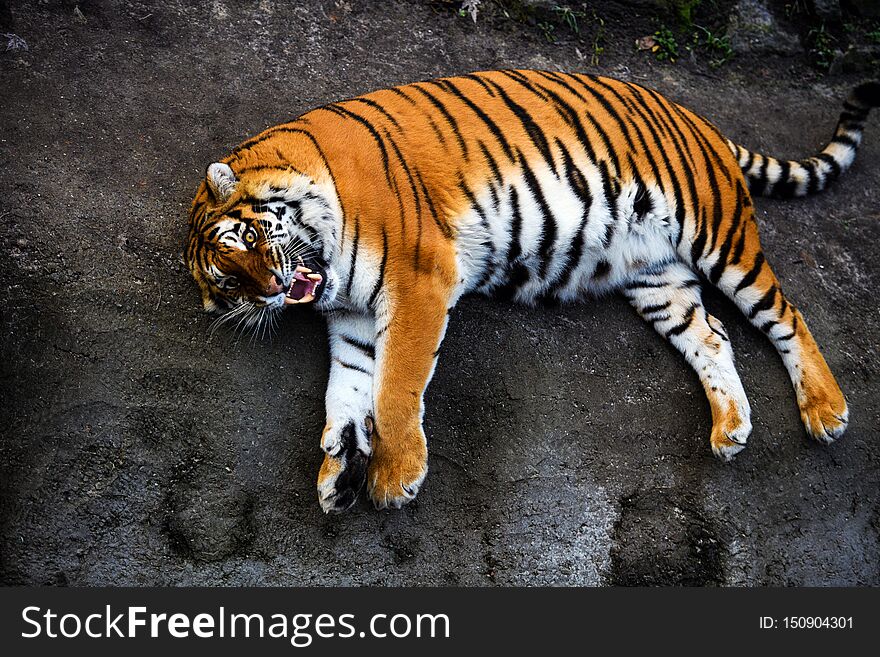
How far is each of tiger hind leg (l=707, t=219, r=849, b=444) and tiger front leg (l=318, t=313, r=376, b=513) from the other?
1.51 m

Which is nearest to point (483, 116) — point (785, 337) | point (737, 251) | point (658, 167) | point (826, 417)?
point (658, 167)

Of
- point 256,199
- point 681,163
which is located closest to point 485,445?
point 256,199

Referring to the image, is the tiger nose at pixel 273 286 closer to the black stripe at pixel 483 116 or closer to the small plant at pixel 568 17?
the black stripe at pixel 483 116

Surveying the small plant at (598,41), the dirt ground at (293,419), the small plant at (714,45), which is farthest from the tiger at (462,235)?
the small plant at (714,45)

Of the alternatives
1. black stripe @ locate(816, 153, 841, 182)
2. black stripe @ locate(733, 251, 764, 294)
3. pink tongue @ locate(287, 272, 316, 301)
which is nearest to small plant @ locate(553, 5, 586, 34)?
black stripe @ locate(816, 153, 841, 182)

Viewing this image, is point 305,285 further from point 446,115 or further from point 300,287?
point 446,115

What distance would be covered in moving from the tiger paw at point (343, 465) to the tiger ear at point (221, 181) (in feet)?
2.93

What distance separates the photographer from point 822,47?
493 centimetres

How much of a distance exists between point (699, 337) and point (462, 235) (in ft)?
3.51

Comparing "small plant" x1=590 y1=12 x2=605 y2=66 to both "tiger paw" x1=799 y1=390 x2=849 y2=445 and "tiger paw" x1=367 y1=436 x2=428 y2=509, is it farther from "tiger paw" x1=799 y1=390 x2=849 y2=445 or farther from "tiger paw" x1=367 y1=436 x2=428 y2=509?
"tiger paw" x1=367 y1=436 x2=428 y2=509

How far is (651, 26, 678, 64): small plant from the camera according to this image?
4.73 m

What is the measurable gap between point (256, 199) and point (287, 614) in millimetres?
1389

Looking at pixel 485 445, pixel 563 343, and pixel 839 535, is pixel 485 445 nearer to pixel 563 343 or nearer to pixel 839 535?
pixel 563 343

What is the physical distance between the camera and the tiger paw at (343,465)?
2791mm
